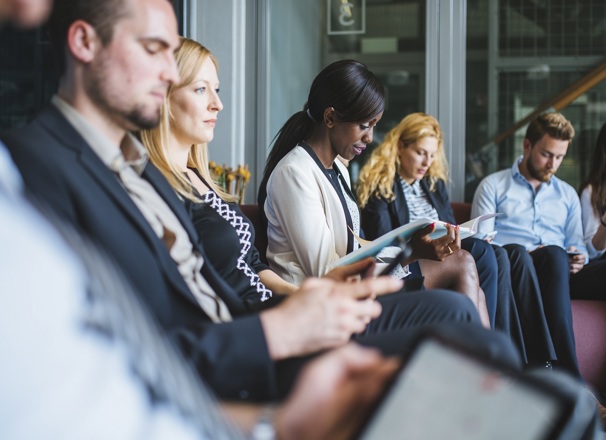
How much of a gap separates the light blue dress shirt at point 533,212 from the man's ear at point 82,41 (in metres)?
2.75

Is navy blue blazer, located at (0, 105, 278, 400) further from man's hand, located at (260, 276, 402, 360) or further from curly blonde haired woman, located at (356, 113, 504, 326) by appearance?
curly blonde haired woman, located at (356, 113, 504, 326)

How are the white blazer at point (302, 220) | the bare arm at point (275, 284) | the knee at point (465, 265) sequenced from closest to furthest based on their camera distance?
the bare arm at point (275, 284), the white blazer at point (302, 220), the knee at point (465, 265)

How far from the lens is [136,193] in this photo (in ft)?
3.45

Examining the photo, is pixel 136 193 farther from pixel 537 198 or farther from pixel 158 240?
pixel 537 198

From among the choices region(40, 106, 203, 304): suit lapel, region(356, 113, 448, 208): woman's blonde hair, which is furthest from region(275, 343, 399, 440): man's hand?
region(356, 113, 448, 208): woman's blonde hair

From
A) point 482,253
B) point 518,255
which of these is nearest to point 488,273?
point 482,253

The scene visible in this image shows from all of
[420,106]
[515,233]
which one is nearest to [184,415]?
[515,233]

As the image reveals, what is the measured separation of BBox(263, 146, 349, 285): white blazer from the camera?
1992 millimetres

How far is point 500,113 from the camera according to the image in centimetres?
435

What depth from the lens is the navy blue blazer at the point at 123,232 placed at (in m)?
0.85

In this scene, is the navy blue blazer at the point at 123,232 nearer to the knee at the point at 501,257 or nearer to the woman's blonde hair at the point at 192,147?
the woman's blonde hair at the point at 192,147

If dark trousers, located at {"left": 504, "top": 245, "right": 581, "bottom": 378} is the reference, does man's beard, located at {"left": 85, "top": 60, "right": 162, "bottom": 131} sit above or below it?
above

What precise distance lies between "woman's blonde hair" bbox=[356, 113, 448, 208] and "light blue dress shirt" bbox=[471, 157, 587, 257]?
1.02 ft

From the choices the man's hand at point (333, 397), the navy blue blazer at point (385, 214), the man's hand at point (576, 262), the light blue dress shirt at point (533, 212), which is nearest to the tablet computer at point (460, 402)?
the man's hand at point (333, 397)
